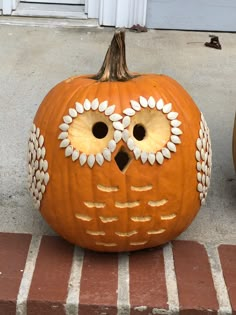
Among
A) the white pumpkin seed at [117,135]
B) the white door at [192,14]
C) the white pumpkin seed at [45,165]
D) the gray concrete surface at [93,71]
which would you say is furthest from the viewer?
the white door at [192,14]

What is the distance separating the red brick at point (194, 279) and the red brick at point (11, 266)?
0.53m

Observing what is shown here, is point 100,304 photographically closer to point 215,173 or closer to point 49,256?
point 49,256

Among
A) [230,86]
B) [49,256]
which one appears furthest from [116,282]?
[230,86]

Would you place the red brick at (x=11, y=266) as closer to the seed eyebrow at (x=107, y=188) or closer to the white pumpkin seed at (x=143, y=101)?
the seed eyebrow at (x=107, y=188)

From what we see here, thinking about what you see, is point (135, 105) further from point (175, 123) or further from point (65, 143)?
point (65, 143)

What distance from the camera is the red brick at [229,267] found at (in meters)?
2.16

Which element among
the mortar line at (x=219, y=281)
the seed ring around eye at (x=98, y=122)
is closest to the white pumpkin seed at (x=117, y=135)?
the seed ring around eye at (x=98, y=122)

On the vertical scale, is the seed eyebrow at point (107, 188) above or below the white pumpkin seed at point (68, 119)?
below

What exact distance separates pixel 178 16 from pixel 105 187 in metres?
3.02

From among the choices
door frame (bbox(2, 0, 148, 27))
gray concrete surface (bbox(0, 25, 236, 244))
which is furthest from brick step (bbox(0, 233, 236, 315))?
door frame (bbox(2, 0, 148, 27))

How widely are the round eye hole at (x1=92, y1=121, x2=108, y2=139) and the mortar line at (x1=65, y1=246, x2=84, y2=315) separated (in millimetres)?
423

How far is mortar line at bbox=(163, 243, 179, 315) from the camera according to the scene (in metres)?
2.09

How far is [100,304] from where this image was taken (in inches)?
82.4

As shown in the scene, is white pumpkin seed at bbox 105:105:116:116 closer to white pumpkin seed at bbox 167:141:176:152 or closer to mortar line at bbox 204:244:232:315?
white pumpkin seed at bbox 167:141:176:152
